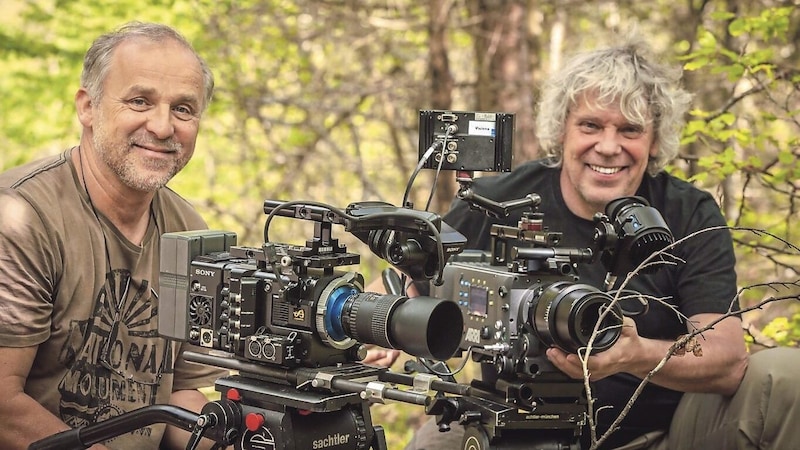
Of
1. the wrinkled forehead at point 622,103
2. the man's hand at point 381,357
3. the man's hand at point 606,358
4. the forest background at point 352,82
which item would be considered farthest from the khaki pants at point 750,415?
the forest background at point 352,82

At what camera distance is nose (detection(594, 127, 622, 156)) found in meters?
4.05

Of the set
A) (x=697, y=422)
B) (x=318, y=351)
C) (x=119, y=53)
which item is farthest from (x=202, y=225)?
(x=697, y=422)

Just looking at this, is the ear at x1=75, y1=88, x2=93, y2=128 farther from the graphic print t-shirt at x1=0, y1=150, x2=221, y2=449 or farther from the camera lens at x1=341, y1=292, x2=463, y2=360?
the camera lens at x1=341, y1=292, x2=463, y2=360

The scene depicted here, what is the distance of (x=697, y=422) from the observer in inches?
151

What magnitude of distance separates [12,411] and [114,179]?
841 millimetres

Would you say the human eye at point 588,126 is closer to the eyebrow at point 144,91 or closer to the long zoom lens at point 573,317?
the long zoom lens at point 573,317

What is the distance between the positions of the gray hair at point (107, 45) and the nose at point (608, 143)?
1.56 m

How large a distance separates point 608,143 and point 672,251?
19.7 inches

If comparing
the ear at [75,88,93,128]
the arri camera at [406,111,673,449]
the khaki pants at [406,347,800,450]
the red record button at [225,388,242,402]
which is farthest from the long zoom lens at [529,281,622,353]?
the ear at [75,88,93,128]

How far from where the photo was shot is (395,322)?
2.67 m

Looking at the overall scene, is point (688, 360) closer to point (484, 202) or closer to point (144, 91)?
point (484, 202)

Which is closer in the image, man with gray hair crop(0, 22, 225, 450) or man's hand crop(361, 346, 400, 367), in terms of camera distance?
man with gray hair crop(0, 22, 225, 450)

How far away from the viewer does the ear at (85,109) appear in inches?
147

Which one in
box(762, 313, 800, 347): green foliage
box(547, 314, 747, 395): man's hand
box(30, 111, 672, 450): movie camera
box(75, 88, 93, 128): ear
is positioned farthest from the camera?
box(762, 313, 800, 347): green foliage
